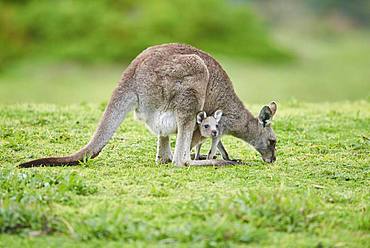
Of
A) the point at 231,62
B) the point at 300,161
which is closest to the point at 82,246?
the point at 300,161

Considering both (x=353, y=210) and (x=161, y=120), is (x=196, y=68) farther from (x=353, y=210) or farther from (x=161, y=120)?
(x=353, y=210)

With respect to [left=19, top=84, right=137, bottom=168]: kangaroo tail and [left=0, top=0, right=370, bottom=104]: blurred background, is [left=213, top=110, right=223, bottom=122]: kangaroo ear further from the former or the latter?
[left=0, top=0, right=370, bottom=104]: blurred background

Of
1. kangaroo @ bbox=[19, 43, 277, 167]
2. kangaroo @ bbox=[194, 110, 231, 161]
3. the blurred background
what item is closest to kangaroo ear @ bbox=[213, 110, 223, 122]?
kangaroo @ bbox=[194, 110, 231, 161]

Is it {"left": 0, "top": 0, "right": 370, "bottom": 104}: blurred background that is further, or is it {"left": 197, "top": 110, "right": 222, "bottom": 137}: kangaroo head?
{"left": 0, "top": 0, "right": 370, "bottom": 104}: blurred background

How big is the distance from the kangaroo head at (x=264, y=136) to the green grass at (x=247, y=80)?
10.9m

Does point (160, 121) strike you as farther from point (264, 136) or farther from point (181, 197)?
point (181, 197)

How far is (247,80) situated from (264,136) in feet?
52.7

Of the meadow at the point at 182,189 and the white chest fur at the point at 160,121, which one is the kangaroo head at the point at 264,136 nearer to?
the meadow at the point at 182,189

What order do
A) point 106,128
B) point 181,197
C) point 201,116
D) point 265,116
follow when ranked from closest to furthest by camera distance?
point 181,197 → point 106,128 → point 201,116 → point 265,116

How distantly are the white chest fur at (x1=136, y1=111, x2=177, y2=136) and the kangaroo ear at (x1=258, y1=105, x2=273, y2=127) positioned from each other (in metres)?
1.04

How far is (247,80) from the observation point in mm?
24094

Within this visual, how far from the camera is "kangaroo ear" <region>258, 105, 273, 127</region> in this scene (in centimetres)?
809

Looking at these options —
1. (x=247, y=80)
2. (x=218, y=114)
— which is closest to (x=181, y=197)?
(x=218, y=114)

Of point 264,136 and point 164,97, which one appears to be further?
point 264,136
